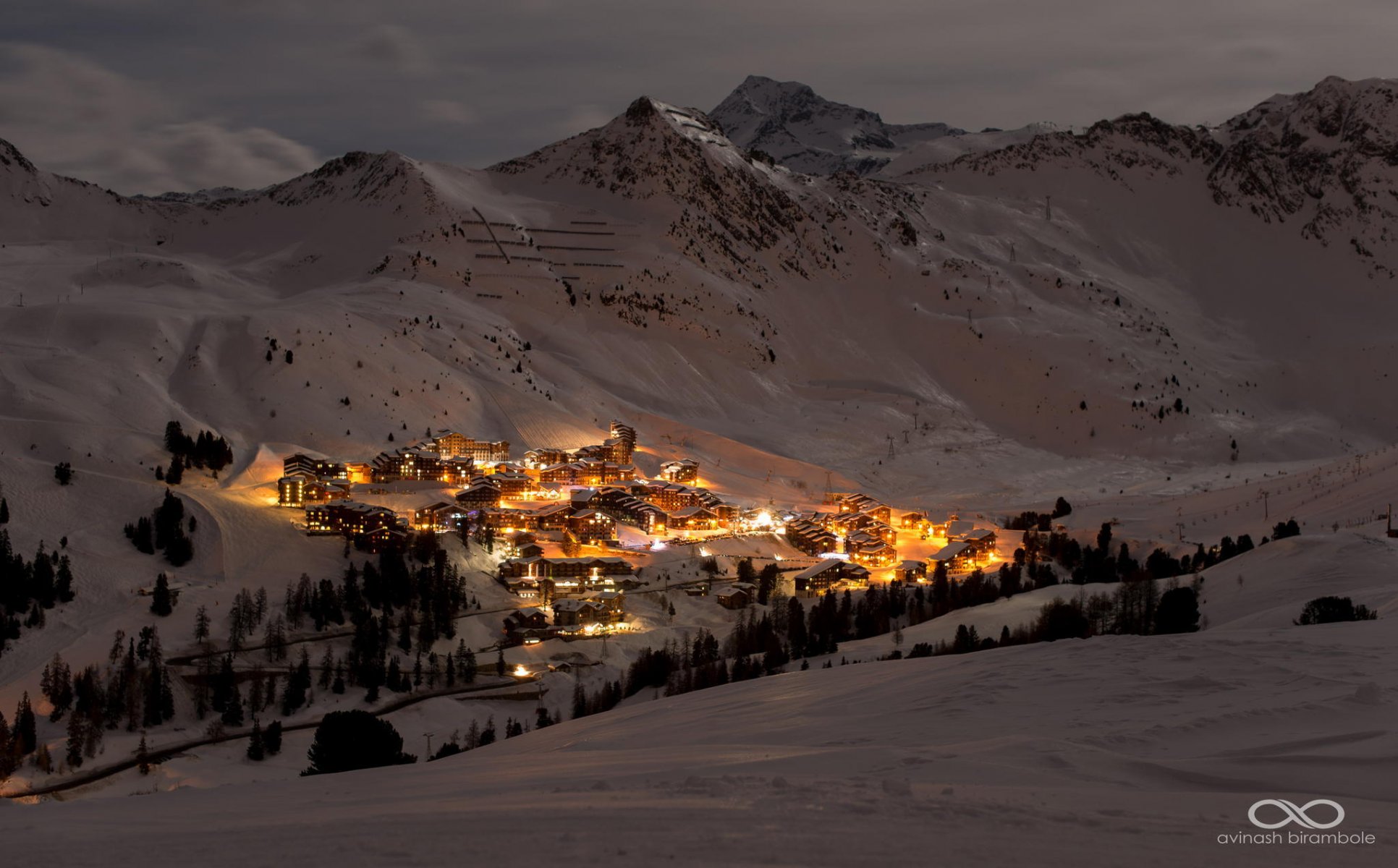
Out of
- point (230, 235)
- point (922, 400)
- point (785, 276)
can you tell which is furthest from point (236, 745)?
point (230, 235)

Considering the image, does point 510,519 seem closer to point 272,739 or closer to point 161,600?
point 161,600

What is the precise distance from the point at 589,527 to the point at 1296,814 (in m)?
51.5

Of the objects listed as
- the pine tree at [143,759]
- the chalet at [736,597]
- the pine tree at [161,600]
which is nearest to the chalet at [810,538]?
the chalet at [736,597]

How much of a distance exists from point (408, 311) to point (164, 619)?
56.8m

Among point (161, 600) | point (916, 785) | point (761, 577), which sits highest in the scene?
point (161, 600)

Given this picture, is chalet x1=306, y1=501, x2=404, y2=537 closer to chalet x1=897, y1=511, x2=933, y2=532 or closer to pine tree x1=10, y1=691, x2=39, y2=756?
pine tree x1=10, y1=691, x2=39, y2=756

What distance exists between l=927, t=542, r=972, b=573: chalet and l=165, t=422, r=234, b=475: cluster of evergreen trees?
126 feet

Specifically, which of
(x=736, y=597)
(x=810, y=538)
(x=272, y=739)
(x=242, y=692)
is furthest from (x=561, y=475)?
(x=272, y=739)

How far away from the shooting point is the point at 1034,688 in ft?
60.3

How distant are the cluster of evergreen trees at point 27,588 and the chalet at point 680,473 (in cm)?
3982

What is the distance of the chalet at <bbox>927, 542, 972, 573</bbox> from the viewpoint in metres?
59.2

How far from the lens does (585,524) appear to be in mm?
60469

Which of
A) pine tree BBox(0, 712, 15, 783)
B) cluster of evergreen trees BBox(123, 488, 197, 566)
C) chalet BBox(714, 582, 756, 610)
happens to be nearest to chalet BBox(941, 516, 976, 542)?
chalet BBox(714, 582, 756, 610)

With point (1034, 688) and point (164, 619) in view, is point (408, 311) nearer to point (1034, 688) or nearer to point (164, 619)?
point (164, 619)
